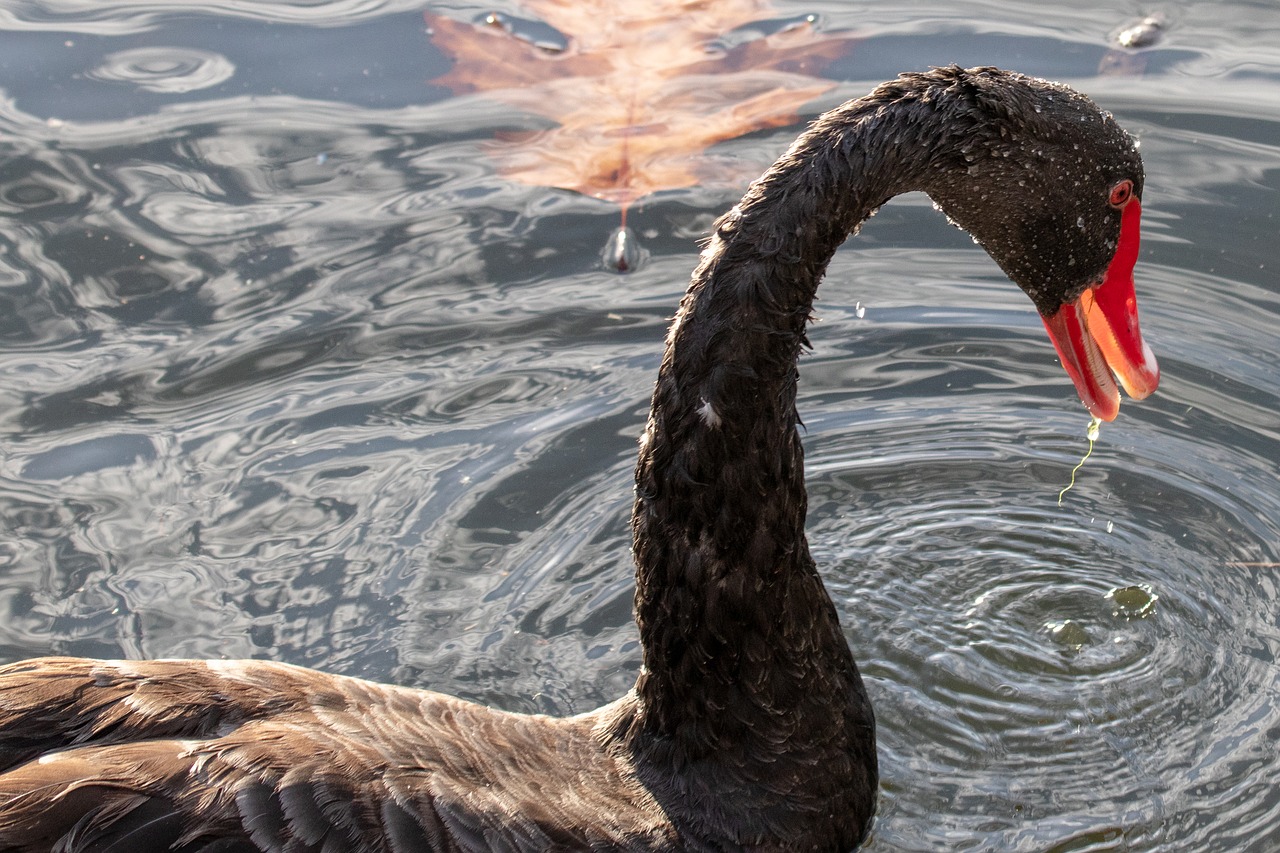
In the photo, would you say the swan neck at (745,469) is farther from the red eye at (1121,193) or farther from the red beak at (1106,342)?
the red beak at (1106,342)

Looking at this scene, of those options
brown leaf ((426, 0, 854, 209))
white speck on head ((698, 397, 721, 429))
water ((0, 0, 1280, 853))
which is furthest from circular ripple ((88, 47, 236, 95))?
white speck on head ((698, 397, 721, 429))

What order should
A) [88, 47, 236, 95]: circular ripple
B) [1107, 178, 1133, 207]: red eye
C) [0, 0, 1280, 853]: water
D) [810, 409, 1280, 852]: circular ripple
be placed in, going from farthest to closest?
1. [88, 47, 236, 95]: circular ripple
2. [0, 0, 1280, 853]: water
3. [810, 409, 1280, 852]: circular ripple
4. [1107, 178, 1133, 207]: red eye

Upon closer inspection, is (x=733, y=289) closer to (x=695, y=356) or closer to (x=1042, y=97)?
(x=695, y=356)

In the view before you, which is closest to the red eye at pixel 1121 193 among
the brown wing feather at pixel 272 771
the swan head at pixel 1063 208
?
the swan head at pixel 1063 208

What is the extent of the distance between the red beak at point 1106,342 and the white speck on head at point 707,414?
1.28m

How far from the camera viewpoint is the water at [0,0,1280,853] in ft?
12.8

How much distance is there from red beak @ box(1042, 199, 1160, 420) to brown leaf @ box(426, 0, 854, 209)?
7.26ft

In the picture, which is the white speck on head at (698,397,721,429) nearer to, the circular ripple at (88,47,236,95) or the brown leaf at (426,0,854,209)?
the brown leaf at (426,0,854,209)

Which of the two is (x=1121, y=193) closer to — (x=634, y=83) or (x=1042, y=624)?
(x=1042, y=624)

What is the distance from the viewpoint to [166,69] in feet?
21.1

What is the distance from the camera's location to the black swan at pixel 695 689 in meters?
2.74

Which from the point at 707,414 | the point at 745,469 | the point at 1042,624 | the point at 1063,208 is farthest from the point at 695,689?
the point at 1063,208

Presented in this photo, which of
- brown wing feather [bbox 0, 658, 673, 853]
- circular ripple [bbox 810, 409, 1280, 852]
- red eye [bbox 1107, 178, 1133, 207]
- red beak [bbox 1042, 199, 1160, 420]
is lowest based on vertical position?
circular ripple [bbox 810, 409, 1280, 852]

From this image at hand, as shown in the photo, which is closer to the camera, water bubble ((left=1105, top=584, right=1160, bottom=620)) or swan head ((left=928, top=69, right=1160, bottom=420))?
swan head ((left=928, top=69, right=1160, bottom=420))
